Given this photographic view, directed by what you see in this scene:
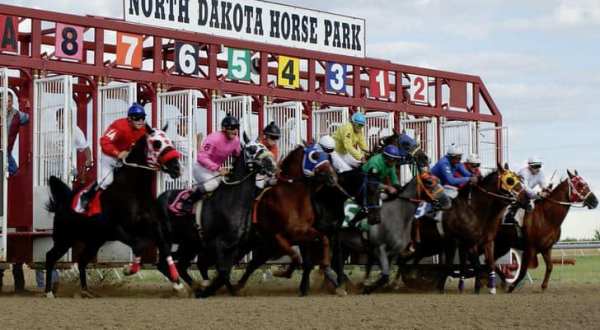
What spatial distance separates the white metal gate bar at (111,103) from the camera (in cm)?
1592

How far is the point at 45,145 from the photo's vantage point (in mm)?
15484

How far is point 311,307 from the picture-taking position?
497 inches

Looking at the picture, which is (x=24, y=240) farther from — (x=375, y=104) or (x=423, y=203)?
(x=375, y=104)

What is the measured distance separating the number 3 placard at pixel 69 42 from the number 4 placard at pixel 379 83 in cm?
543

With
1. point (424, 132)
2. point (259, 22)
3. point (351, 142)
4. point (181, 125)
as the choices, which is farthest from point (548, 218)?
point (181, 125)

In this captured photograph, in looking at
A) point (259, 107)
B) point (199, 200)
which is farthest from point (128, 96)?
point (259, 107)

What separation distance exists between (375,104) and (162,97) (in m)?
4.39

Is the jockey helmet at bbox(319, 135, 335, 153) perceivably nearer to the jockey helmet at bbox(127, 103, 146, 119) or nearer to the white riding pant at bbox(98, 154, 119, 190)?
the jockey helmet at bbox(127, 103, 146, 119)

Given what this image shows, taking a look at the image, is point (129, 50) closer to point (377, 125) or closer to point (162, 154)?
point (162, 154)

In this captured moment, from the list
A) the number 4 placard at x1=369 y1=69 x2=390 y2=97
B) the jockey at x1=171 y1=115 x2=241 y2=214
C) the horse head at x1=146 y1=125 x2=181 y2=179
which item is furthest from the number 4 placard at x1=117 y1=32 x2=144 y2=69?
the number 4 placard at x1=369 y1=69 x2=390 y2=97

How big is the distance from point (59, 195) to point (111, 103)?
5.78 ft

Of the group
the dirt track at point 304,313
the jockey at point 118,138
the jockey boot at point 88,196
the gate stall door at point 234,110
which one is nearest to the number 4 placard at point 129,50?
the gate stall door at point 234,110

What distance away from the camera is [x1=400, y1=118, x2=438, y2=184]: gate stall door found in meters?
20.2

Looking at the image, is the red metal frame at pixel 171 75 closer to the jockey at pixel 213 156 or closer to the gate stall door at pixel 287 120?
the gate stall door at pixel 287 120
